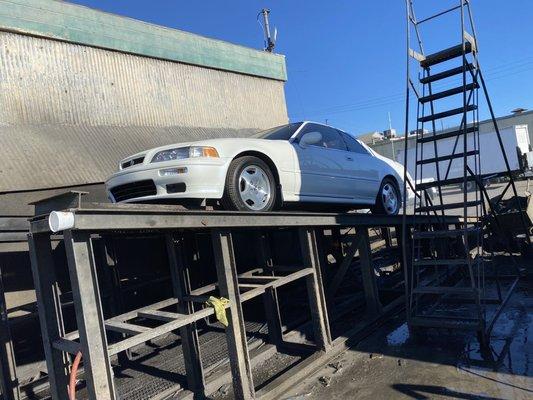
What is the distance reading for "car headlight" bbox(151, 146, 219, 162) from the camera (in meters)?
4.39

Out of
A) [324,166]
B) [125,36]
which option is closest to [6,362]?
[324,166]

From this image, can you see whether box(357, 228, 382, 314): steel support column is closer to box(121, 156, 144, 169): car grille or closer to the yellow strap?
the yellow strap

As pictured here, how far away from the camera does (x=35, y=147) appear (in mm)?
7465

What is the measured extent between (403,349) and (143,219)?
11.3 feet

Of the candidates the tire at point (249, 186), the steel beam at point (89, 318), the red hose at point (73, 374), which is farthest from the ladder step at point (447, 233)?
the red hose at point (73, 374)

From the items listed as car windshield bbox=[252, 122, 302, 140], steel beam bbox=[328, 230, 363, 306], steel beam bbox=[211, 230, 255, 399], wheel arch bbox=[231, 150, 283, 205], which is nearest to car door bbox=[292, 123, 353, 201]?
car windshield bbox=[252, 122, 302, 140]

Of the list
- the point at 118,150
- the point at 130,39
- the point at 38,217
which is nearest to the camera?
the point at 38,217

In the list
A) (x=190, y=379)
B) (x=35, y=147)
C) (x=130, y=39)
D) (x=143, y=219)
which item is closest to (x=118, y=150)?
(x=35, y=147)

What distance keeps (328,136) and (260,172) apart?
1853 millimetres

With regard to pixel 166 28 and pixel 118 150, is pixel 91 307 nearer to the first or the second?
pixel 118 150

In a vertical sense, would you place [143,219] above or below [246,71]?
below

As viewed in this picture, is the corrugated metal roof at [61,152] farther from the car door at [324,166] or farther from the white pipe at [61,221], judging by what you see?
the white pipe at [61,221]

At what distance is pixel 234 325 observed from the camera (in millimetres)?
4184

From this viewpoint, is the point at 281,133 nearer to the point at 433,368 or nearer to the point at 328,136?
the point at 328,136
